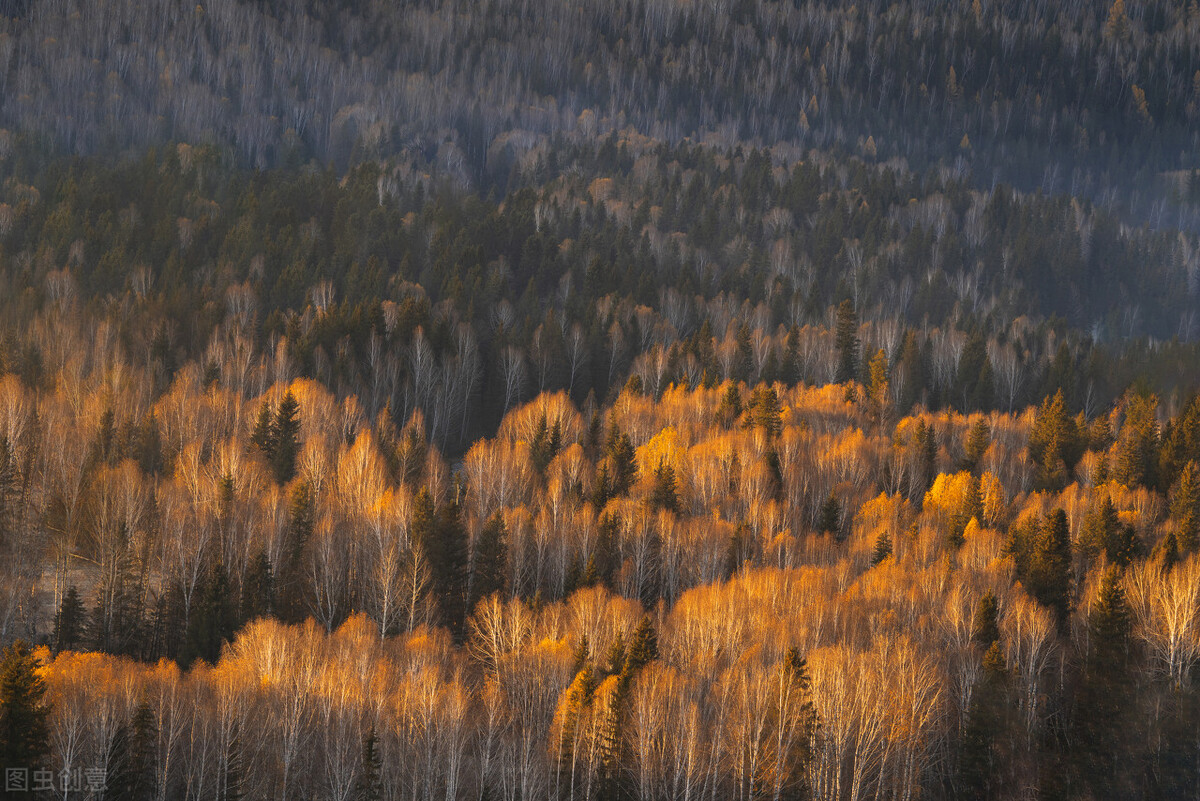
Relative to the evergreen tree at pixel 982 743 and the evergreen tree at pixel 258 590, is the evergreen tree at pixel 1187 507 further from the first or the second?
the evergreen tree at pixel 258 590

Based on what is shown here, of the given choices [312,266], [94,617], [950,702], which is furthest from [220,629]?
[312,266]

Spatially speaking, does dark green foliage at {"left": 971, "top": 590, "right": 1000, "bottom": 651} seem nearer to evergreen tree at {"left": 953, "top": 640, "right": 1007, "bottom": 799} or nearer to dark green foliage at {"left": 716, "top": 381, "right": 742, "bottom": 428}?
evergreen tree at {"left": 953, "top": 640, "right": 1007, "bottom": 799}

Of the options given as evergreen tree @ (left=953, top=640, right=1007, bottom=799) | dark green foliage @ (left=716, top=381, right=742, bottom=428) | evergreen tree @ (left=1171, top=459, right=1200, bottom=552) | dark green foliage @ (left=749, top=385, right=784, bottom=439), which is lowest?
dark green foliage @ (left=716, top=381, right=742, bottom=428)

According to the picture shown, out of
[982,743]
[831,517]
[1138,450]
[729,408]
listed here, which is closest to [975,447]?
[1138,450]

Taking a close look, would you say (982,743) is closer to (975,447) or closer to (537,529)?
(537,529)

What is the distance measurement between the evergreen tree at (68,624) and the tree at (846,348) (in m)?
91.4

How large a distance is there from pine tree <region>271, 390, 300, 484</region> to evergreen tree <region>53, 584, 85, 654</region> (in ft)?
74.5

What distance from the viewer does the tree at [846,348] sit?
133 m

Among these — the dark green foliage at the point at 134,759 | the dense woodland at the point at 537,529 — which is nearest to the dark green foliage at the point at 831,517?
the dense woodland at the point at 537,529

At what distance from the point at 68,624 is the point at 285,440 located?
2754 cm

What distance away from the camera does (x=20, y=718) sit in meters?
41.6

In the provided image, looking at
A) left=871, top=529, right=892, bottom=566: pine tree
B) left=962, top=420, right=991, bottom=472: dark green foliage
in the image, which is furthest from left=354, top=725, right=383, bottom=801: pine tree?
left=962, top=420, right=991, bottom=472: dark green foliage

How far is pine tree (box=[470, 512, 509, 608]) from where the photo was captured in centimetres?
7050

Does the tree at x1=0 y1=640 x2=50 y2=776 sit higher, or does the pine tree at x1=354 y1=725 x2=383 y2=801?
the tree at x1=0 y1=640 x2=50 y2=776
